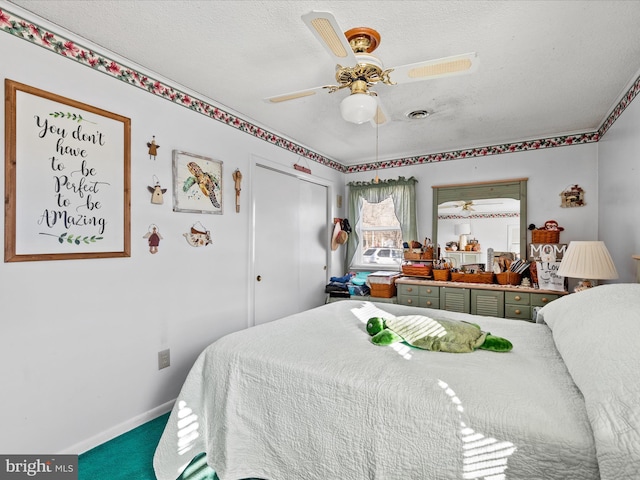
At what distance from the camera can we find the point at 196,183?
256 cm

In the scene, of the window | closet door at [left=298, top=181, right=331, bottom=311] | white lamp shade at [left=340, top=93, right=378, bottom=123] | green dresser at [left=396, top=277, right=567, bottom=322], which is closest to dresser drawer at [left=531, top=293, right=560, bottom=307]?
green dresser at [left=396, top=277, right=567, bottom=322]

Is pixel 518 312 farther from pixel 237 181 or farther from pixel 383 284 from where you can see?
pixel 237 181

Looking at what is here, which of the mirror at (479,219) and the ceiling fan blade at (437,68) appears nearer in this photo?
the ceiling fan blade at (437,68)

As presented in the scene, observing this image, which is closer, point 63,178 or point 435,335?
point 435,335

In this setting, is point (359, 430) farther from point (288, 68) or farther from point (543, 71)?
point (543, 71)

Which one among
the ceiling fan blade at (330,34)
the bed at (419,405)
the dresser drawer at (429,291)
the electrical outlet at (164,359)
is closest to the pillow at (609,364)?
the bed at (419,405)

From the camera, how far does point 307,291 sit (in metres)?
4.00

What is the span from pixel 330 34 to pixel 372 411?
1.47m

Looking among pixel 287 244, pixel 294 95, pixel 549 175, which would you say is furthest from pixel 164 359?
pixel 549 175

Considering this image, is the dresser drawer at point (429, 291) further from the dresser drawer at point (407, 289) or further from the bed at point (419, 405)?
the bed at point (419, 405)

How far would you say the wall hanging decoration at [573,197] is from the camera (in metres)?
3.30

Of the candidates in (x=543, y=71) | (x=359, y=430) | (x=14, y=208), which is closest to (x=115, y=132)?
(x=14, y=208)

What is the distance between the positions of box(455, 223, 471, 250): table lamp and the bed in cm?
193

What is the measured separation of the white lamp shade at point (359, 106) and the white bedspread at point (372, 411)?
1.18 metres
